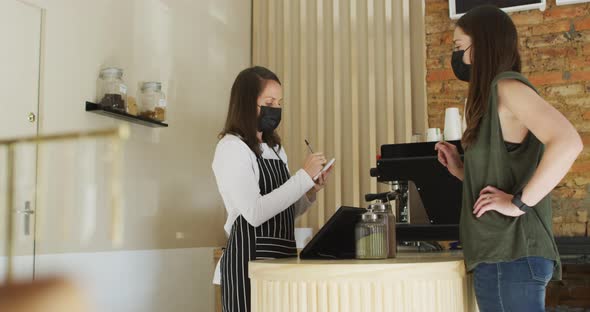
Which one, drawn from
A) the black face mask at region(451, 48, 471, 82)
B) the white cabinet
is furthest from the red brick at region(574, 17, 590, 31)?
the white cabinet

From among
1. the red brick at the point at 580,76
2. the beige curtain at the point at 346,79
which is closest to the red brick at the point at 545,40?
the red brick at the point at 580,76

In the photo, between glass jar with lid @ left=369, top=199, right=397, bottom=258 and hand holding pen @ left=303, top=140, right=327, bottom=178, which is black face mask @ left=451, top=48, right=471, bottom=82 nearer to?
glass jar with lid @ left=369, top=199, right=397, bottom=258

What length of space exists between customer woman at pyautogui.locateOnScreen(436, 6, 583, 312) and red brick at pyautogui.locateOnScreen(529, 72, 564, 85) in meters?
2.33

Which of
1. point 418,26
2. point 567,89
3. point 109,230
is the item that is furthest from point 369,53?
point 109,230

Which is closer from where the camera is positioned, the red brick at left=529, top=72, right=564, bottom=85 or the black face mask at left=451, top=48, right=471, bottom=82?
the black face mask at left=451, top=48, right=471, bottom=82

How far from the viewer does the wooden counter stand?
1384 mm

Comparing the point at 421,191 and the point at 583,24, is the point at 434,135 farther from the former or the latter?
the point at 421,191

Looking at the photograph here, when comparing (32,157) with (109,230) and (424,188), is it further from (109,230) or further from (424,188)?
(424,188)

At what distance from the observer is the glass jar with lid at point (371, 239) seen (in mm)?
1629

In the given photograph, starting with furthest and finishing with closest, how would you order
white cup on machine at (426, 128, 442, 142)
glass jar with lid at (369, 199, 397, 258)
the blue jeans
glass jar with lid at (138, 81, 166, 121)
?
white cup on machine at (426, 128, 442, 142) → glass jar with lid at (138, 81, 166, 121) → glass jar with lid at (369, 199, 397, 258) → the blue jeans

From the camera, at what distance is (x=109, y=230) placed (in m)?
2.66

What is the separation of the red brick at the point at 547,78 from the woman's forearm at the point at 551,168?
252 centimetres

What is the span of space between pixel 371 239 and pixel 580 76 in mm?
2648

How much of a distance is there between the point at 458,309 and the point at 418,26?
2793mm
